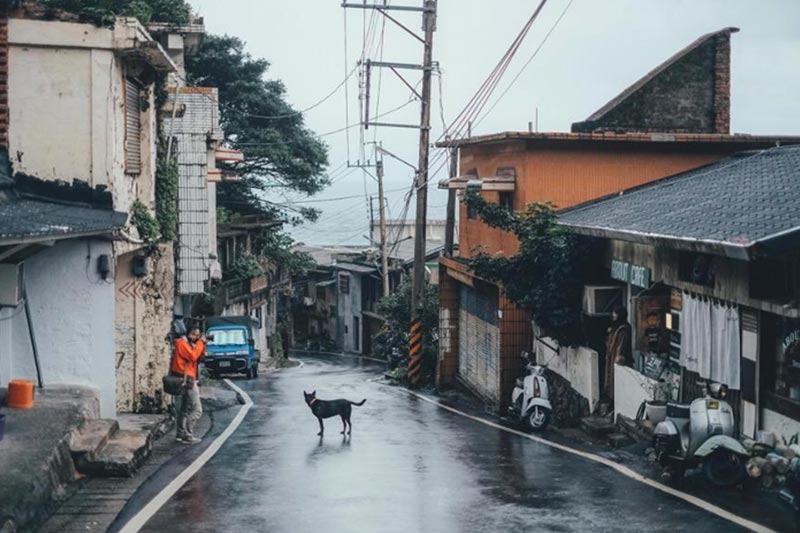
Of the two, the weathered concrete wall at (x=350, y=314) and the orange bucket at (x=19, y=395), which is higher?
the orange bucket at (x=19, y=395)

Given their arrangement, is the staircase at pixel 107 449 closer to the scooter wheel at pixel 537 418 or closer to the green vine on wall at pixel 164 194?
the green vine on wall at pixel 164 194

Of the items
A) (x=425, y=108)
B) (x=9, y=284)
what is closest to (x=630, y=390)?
(x=9, y=284)

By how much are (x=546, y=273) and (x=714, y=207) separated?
623 centimetres

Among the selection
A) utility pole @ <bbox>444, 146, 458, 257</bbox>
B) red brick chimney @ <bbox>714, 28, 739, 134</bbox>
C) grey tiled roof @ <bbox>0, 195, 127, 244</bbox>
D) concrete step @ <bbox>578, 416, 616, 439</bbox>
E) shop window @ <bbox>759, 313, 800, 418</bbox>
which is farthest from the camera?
utility pole @ <bbox>444, 146, 458, 257</bbox>

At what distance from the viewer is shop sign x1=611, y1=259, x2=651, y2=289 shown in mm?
19141

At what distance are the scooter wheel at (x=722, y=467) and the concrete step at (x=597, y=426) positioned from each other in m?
5.92

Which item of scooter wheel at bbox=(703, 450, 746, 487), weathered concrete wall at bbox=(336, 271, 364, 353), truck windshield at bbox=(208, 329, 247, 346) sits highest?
scooter wheel at bbox=(703, 450, 746, 487)

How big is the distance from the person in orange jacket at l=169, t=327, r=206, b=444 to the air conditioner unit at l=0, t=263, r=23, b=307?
3117 millimetres

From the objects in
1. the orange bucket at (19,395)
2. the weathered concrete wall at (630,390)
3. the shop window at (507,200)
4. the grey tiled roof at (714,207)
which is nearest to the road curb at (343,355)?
the shop window at (507,200)

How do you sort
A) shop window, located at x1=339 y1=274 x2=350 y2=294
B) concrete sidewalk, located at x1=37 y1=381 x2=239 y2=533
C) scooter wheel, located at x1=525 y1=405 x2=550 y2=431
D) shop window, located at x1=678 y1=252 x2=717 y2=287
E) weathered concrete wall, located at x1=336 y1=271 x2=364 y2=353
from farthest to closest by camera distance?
shop window, located at x1=339 y1=274 x2=350 y2=294 → weathered concrete wall, located at x1=336 y1=271 x2=364 y2=353 → scooter wheel, located at x1=525 y1=405 x2=550 y2=431 → shop window, located at x1=678 y1=252 x2=717 y2=287 → concrete sidewalk, located at x1=37 y1=381 x2=239 y2=533

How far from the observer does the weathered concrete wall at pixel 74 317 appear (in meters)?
17.8

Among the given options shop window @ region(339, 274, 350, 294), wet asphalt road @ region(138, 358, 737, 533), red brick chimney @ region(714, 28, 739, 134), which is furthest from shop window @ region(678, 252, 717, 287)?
shop window @ region(339, 274, 350, 294)

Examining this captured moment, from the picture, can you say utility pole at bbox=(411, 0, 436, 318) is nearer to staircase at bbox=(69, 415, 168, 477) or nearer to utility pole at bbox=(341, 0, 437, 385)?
utility pole at bbox=(341, 0, 437, 385)

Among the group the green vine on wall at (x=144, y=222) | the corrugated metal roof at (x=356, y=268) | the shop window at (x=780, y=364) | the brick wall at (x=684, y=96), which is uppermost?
the brick wall at (x=684, y=96)
